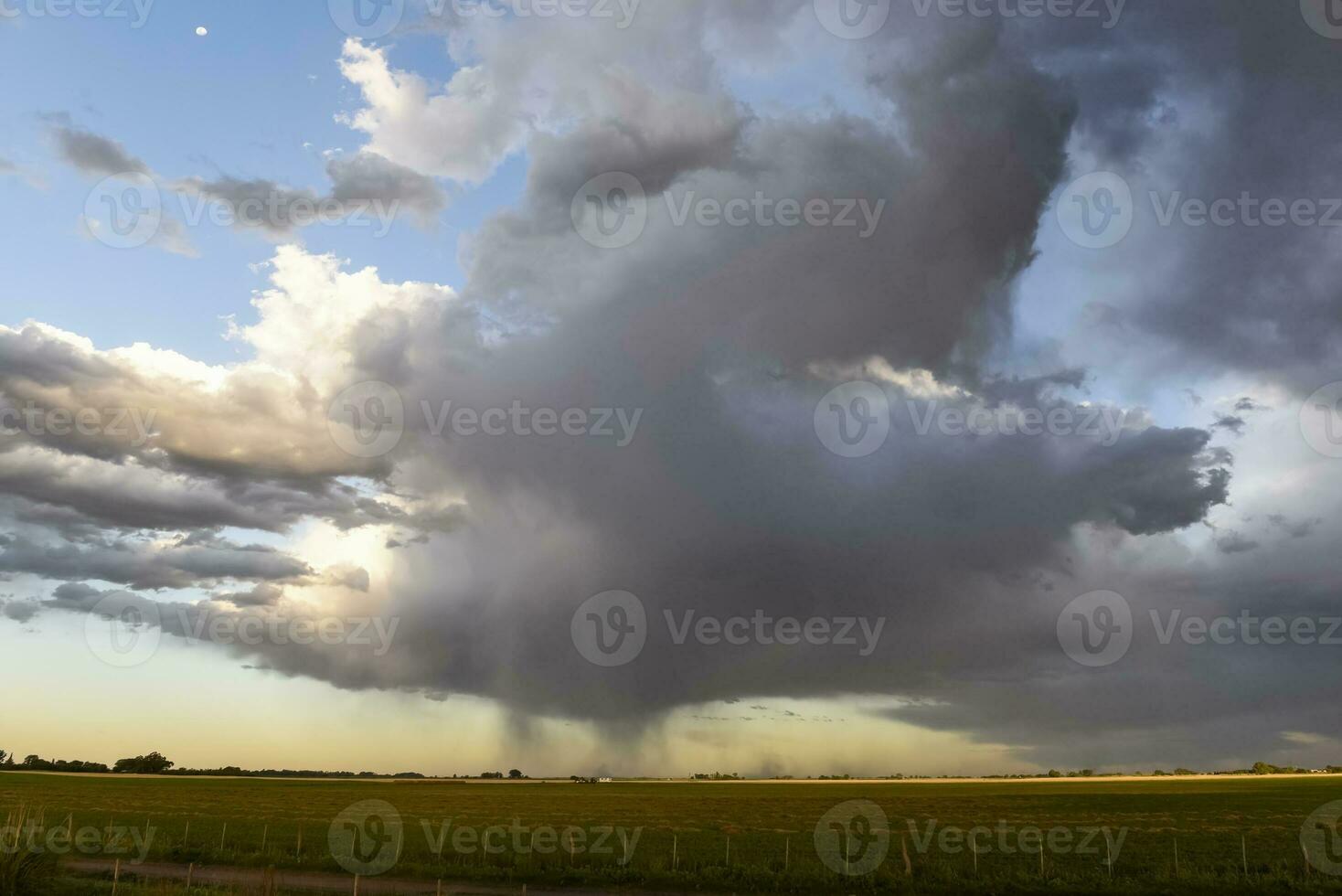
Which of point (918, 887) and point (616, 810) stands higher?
point (918, 887)

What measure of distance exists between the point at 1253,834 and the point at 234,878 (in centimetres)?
6577

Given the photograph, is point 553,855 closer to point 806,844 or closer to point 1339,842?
point 806,844

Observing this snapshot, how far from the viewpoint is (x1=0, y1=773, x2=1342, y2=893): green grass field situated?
4056cm

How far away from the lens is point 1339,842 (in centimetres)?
5291

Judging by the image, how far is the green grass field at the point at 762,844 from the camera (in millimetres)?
40562

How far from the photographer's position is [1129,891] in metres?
37.3

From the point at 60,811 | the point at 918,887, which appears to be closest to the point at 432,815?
the point at 60,811

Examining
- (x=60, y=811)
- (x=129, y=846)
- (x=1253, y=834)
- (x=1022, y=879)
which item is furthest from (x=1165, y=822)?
(x=60, y=811)

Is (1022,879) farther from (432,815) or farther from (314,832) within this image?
(432,815)

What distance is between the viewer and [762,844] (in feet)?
196

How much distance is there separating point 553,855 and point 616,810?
53380 mm

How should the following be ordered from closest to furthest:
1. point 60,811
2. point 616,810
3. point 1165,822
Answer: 1. point 1165,822
2. point 60,811
3. point 616,810

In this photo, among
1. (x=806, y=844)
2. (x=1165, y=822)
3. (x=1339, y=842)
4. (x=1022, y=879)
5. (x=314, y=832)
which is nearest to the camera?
(x=1022, y=879)

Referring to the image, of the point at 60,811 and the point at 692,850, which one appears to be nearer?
the point at 692,850
